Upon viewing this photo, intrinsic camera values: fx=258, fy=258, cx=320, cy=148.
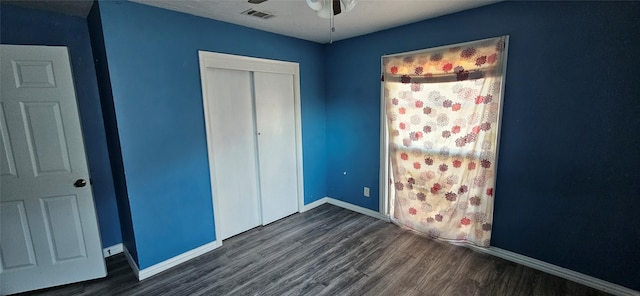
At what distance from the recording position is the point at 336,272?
2.33m

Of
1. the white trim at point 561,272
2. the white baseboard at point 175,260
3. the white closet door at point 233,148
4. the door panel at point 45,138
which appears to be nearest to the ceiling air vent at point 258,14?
the white closet door at point 233,148

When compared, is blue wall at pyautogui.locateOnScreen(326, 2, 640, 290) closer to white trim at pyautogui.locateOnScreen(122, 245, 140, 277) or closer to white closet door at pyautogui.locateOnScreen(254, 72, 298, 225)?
white closet door at pyautogui.locateOnScreen(254, 72, 298, 225)

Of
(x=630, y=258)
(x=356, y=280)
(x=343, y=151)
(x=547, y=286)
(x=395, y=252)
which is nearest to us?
(x=630, y=258)

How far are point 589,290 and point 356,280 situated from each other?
1.79m

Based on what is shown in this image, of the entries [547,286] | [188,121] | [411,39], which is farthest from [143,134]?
[547,286]

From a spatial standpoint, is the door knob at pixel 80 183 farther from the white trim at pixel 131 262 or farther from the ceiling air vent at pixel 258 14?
the ceiling air vent at pixel 258 14

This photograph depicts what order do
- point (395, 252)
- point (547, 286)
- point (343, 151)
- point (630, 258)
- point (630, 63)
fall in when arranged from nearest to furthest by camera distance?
point (630, 63) → point (630, 258) → point (547, 286) → point (395, 252) → point (343, 151)

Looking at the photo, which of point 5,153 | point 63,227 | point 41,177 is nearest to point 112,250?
point 63,227

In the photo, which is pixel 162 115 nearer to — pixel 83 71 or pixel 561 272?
pixel 83 71

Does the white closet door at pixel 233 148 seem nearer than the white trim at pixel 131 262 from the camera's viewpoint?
No

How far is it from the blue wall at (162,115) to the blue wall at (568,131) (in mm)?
2403

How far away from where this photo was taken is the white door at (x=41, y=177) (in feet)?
6.34

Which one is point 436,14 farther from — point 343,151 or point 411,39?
point 343,151

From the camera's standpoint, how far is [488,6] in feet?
7.43
